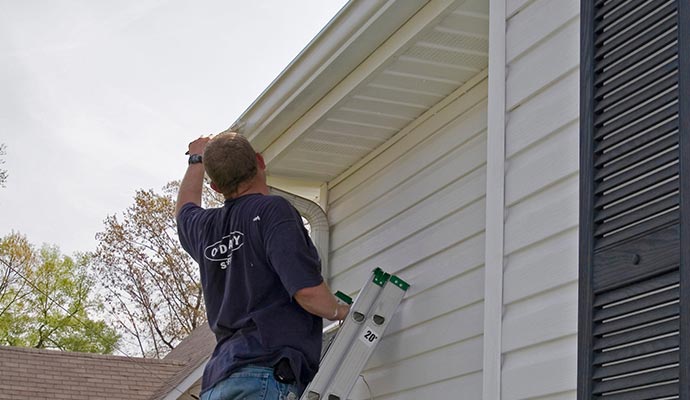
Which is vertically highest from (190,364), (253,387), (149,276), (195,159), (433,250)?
(149,276)

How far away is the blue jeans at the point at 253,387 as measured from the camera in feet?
11.8

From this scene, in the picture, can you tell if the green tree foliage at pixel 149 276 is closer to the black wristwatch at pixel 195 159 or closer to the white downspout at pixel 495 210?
the black wristwatch at pixel 195 159

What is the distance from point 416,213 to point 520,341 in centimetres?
188

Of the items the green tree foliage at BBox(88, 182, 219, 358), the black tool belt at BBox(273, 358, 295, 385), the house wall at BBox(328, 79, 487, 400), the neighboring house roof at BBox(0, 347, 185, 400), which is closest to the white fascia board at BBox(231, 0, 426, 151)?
the house wall at BBox(328, 79, 487, 400)

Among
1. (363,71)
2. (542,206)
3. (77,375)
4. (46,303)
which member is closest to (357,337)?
(363,71)

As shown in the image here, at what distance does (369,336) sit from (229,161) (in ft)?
3.13

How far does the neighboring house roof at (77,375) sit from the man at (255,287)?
32.8 feet

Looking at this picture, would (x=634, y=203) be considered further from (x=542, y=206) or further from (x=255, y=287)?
(x=255, y=287)

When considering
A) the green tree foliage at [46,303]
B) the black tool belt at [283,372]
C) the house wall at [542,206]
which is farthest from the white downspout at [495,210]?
the green tree foliage at [46,303]

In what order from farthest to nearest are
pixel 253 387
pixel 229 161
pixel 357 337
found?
1. pixel 357 337
2. pixel 229 161
3. pixel 253 387

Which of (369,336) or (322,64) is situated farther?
(322,64)

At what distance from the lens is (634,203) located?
2496 millimetres

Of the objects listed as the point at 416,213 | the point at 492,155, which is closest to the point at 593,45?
the point at 492,155

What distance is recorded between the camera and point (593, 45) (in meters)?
2.76
